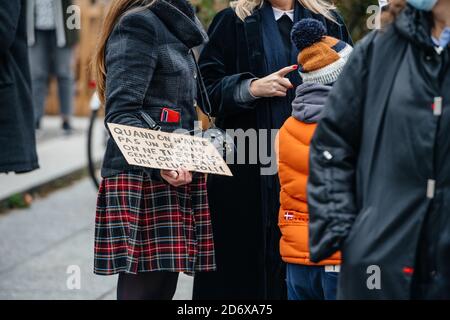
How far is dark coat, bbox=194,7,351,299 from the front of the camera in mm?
4125

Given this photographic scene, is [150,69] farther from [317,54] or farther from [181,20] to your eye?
[317,54]

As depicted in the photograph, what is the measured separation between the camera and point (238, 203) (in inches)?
→ 166

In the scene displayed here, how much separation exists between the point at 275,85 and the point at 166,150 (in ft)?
1.99

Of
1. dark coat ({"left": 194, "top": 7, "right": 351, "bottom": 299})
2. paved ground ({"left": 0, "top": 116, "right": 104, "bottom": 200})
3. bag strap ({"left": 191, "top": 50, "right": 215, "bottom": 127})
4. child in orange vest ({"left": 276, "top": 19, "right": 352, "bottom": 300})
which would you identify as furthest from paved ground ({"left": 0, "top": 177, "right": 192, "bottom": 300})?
child in orange vest ({"left": 276, "top": 19, "right": 352, "bottom": 300})

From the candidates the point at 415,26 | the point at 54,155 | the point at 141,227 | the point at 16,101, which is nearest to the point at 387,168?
the point at 415,26

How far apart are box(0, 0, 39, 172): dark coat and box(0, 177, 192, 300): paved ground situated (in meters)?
1.17

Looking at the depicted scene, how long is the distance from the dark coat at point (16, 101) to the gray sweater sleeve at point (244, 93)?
4.16 feet

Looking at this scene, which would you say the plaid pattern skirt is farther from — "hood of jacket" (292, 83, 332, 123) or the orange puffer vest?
"hood of jacket" (292, 83, 332, 123)

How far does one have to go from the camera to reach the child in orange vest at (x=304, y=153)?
329 cm

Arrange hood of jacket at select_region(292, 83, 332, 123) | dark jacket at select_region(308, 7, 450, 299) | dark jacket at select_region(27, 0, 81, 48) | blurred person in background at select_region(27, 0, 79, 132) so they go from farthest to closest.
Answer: blurred person in background at select_region(27, 0, 79, 132)
dark jacket at select_region(27, 0, 81, 48)
hood of jacket at select_region(292, 83, 332, 123)
dark jacket at select_region(308, 7, 450, 299)

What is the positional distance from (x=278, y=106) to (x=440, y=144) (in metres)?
1.55

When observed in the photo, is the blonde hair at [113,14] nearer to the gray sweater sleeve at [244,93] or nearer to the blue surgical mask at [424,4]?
the gray sweater sleeve at [244,93]

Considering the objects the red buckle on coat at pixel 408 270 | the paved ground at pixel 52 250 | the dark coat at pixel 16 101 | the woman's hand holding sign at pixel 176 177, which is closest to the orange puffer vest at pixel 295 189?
the woman's hand holding sign at pixel 176 177

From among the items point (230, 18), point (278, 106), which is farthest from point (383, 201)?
point (230, 18)
